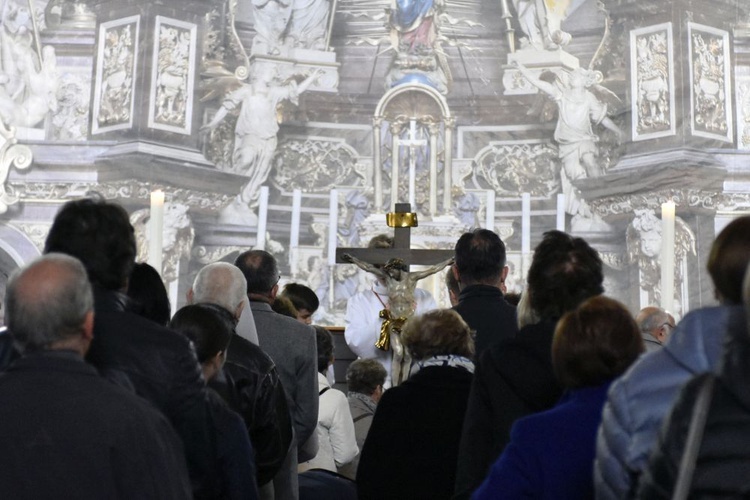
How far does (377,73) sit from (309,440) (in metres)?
10.8

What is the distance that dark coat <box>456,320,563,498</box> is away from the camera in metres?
3.13

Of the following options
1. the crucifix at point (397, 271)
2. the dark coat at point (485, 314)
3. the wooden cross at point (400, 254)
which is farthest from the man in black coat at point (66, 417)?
the wooden cross at point (400, 254)

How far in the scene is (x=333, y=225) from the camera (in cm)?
1447

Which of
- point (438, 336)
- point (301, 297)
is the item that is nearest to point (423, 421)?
point (438, 336)

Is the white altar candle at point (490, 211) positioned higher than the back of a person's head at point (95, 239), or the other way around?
the white altar candle at point (490, 211)

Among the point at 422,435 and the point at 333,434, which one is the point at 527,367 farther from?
the point at 333,434

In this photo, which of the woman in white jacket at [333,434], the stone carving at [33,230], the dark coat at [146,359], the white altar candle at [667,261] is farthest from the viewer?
the stone carving at [33,230]

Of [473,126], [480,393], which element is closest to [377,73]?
[473,126]

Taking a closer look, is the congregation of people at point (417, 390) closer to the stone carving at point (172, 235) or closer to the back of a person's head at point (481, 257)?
the back of a person's head at point (481, 257)

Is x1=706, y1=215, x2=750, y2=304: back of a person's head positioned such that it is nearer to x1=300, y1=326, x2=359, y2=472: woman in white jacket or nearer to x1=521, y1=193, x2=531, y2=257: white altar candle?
x1=300, y1=326, x2=359, y2=472: woman in white jacket

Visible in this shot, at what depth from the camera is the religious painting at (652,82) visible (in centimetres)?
1419

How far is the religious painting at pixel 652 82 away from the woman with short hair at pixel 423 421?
36.0 ft

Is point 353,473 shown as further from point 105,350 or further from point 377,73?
point 377,73

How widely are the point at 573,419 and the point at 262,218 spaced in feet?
39.6
